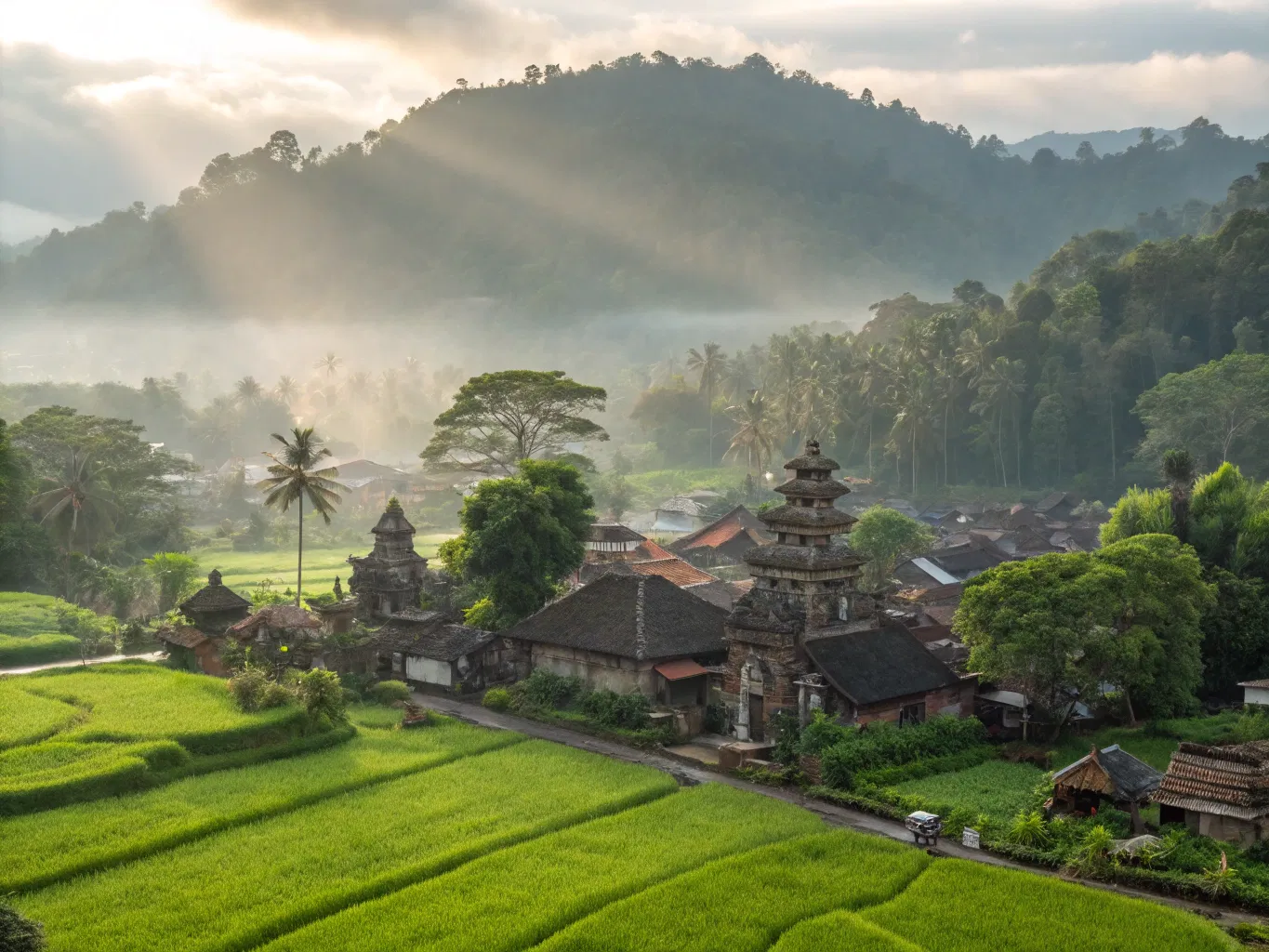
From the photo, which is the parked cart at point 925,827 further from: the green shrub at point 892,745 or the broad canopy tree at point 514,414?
the broad canopy tree at point 514,414

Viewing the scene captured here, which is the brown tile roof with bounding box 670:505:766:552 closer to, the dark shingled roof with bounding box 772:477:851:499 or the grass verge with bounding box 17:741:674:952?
the dark shingled roof with bounding box 772:477:851:499

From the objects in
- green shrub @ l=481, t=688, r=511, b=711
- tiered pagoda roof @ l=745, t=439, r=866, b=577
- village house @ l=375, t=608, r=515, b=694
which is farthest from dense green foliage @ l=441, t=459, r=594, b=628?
tiered pagoda roof @ l=745, t=439, r=866, b=577

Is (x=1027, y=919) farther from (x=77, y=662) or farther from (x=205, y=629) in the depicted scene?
(x=77, y=662)

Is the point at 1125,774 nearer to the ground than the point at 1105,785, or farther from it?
farther from it

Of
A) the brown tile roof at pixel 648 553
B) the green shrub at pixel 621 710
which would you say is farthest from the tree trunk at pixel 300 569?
the brown tile roof at pixel 648 553

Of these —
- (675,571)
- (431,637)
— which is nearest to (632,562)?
(675,571)
